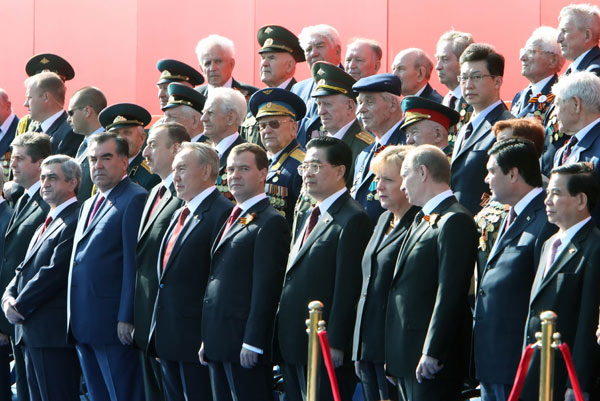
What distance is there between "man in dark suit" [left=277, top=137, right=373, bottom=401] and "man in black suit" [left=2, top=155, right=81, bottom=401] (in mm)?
1531

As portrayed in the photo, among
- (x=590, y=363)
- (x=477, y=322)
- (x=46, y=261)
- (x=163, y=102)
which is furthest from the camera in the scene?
(x=163, y=102)

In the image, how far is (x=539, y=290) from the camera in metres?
4.52

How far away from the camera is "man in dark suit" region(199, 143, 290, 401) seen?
5.53 m

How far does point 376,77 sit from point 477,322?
6.67 feet

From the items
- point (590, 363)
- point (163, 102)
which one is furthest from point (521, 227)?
point (163, 102)

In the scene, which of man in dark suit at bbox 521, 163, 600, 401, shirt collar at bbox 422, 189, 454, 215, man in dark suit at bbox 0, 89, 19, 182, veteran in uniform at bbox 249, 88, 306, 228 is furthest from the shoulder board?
man in dark suit at bbox 0, 89, 19, 182

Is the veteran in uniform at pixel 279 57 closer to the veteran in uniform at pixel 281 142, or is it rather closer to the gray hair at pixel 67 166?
the veteran in uniform at pixel 281 142

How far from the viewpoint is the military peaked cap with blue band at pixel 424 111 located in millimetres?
5965

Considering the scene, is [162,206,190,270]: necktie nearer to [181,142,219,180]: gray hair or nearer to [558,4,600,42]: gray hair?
[181,142,219,180]: gray hair

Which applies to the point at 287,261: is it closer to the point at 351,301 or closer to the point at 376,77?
the point at 351,301

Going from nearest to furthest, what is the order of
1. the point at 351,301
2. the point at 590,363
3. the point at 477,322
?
the point at 590,363 < the point at 477,322 < the point at 351,301

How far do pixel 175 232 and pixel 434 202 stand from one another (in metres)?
1.57

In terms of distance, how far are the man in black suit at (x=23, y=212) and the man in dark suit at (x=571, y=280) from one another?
3479 millimetres

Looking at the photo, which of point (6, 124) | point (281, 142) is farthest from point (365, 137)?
point (6, 124)
